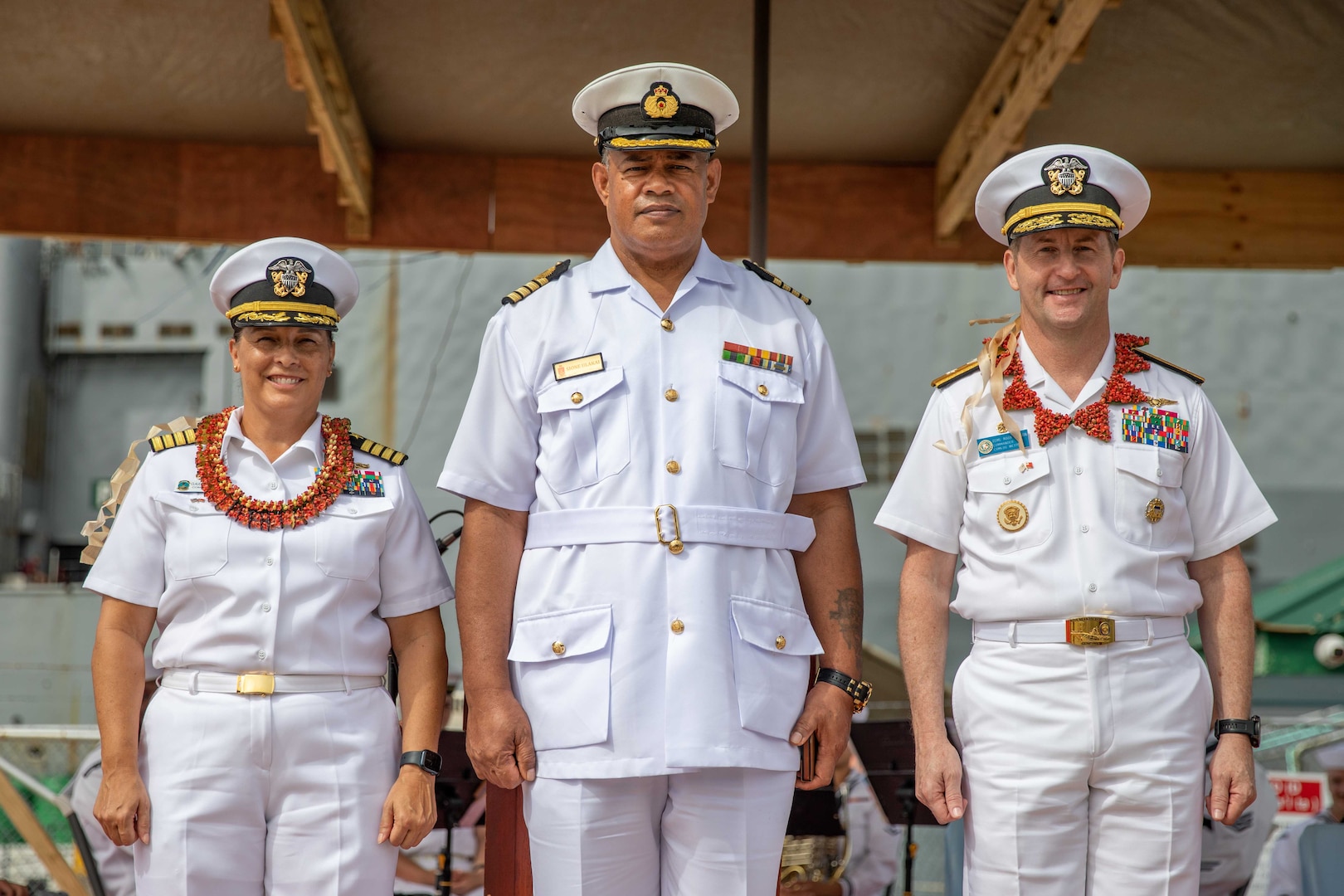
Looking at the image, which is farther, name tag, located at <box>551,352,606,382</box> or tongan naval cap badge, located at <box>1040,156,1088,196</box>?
tongan naval cap badge, located at <box>1040,156,1088,196</box>

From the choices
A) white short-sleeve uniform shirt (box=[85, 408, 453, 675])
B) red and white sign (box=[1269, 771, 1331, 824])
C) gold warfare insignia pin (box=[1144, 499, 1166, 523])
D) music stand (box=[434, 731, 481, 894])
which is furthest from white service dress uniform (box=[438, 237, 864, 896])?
red and white sign (box=[1269, 771, 1331, 824])

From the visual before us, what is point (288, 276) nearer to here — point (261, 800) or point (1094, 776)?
point (261, 800)

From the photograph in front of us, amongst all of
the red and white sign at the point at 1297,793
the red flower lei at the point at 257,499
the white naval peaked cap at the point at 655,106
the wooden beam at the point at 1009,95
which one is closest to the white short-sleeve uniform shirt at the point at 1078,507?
→ the white naval peaked cap at the point at 655,106

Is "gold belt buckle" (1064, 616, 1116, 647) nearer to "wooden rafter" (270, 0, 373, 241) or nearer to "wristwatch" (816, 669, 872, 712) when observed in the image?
"wristwatch" (816, 669, 872, 712)

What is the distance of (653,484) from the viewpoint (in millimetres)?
2475

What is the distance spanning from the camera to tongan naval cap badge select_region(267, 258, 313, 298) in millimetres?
2814

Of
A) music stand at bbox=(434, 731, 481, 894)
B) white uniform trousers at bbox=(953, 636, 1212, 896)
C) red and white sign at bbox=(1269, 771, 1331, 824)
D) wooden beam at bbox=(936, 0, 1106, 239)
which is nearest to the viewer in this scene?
white uniform trousers at bbox=(953, 636, 1212, 896)

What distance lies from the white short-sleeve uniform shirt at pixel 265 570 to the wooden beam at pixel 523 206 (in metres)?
3.40

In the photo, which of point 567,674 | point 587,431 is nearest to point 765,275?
point 587,431

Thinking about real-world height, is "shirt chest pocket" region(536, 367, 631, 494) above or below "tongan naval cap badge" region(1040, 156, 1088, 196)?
below

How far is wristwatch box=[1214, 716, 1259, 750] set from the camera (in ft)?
8.42

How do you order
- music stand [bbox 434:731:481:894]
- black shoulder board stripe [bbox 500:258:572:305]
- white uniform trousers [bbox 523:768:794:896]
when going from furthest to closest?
music stand [bbox 434:731:481:894], black shoulder board stripe [bbox 500:258:572:305], white uniform trousers [bbox 523:768:794:896]

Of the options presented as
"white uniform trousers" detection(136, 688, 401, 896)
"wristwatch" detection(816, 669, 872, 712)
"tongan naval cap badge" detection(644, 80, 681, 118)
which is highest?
"tongan naval cap badge" detection(644, 80, 681, 118)

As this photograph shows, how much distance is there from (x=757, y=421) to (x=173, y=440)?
1.24 metres
